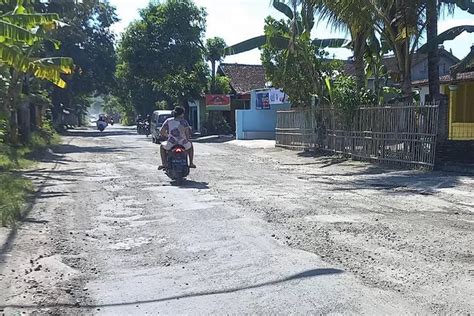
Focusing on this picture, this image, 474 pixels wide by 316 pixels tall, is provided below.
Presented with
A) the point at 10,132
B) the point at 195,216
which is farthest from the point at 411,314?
the point at 10,132

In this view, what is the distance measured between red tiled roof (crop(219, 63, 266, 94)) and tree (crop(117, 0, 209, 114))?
99.1 inches

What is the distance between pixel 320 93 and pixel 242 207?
1379cm

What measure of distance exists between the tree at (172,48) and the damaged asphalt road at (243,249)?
99.6ft

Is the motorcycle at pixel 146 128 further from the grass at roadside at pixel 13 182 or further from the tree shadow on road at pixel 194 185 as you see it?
the tree shadow on road at pixel 194 185

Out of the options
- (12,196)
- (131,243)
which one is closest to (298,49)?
(12,196)

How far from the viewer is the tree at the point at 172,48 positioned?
42.8m

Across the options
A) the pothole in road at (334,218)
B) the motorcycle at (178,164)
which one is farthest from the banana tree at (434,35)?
the pothole in road at (334,218)

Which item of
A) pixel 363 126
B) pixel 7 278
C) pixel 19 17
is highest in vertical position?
pixel 19 17

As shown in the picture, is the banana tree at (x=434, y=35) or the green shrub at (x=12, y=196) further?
the banana tree at (x=434, y=35)

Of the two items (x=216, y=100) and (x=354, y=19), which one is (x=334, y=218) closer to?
(x=354, y=19)

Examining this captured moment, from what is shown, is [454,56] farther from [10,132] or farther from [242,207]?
[242,207]

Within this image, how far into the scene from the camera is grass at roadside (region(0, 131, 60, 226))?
31.3 ft

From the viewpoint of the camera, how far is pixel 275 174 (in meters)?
15.9

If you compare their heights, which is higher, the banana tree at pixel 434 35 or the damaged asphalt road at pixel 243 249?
the banana tree at pixel 434 35
